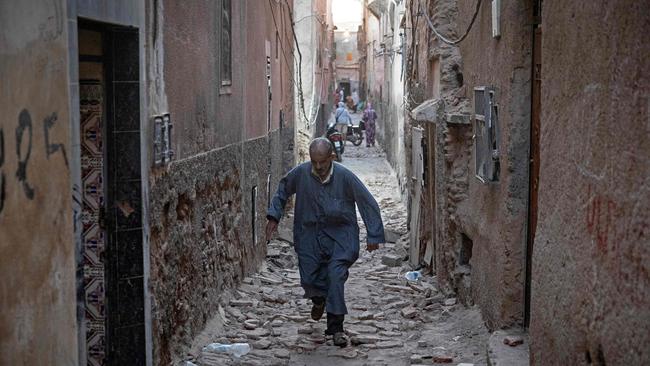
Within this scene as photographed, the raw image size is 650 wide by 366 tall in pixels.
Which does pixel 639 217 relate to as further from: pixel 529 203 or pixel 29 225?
pixel 529 203

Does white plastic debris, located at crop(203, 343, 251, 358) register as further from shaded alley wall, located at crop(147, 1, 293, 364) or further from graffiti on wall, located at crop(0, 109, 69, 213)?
graffiti on wall, located at crop(0, 109, 69, 213)

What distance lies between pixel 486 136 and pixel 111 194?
117 inches

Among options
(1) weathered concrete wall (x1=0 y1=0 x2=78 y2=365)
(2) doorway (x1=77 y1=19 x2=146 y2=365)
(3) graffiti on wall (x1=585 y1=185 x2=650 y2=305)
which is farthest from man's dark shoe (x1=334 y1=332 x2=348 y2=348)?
(3) graffiti on wall (x1=585 y1=185 x2=650 y2=305)

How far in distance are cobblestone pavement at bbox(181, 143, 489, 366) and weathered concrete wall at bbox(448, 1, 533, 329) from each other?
50cm

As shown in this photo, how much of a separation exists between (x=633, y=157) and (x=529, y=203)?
3177 mm

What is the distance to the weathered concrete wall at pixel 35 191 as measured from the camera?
3.48m

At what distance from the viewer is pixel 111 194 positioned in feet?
17.9

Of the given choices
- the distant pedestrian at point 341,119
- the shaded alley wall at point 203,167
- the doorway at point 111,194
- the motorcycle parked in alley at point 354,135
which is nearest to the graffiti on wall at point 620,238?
the doorway at point 111,194

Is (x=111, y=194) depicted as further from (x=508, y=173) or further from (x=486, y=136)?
(x=486, y=136)

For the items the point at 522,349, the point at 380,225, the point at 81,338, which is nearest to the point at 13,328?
the point at 81,338

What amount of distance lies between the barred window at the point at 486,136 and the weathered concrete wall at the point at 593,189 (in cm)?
210

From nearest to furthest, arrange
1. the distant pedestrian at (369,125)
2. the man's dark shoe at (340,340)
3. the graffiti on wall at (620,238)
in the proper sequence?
1. the graffiti on wall at (620,238)
2. the man's dark shoe at (340,340)
3. the distant pedestrian at (369,125)

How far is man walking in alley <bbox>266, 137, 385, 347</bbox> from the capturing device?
7.85m

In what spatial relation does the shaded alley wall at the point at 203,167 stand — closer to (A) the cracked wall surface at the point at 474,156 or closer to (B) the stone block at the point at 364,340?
(B) the stone block at the point at 364,340
